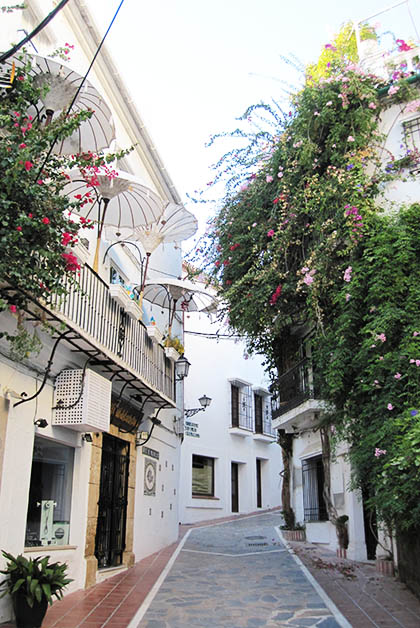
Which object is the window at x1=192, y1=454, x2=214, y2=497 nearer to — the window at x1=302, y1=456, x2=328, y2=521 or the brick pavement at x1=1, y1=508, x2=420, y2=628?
the window at x1=302, y1=456, x2=328, y2=521

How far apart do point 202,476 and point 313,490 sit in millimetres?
8030

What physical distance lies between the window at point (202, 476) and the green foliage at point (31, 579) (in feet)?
49.6

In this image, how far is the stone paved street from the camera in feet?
22.0

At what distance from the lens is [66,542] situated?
8453 mm

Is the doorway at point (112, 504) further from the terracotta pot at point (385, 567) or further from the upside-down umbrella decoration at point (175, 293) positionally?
the terracotta pot at point (385, 567)

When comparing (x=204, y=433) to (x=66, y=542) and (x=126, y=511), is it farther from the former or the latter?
(x=66, y=542)

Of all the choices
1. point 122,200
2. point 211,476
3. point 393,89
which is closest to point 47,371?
point 122,200

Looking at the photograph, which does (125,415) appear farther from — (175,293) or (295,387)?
(295,387)

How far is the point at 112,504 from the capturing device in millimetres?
10555

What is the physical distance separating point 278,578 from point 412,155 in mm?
7815

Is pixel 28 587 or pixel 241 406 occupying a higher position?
pixel 241 406

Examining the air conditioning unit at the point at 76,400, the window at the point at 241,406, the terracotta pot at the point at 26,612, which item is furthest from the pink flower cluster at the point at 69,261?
the window at the point at 241,406

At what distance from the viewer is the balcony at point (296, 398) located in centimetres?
1284

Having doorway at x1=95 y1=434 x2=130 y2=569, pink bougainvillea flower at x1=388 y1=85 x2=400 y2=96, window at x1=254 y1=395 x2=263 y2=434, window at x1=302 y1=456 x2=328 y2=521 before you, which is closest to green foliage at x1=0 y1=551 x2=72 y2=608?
doorway at x1=95 y1=434 x2=130 y2=569
